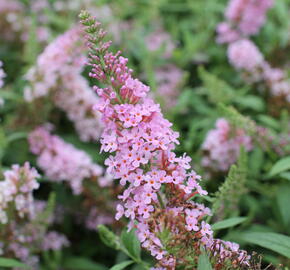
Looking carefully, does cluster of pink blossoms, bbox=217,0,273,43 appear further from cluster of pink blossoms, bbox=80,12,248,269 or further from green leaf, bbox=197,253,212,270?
green leaf, bbox=197,253,212,270

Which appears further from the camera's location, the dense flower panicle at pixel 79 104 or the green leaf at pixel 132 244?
the dense flower panicle at pixel 79 104

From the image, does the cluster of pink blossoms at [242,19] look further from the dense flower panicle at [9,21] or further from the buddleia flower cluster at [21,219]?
the buddleia flower cluster at [21,219]

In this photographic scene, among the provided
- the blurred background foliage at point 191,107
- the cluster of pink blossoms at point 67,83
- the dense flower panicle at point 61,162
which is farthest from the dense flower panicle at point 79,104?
the dense flower panicle at point 61,162

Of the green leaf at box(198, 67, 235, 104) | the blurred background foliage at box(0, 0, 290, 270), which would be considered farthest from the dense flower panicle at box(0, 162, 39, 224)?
the green leaf at box(198, 67, 235, 104)

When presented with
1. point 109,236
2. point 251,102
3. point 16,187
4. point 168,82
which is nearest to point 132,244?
point 109,236

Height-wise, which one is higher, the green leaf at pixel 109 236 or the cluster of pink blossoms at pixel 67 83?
the cluster of pink blossoms at pixel 67 83

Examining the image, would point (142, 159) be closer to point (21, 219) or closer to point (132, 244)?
point (132, 244)

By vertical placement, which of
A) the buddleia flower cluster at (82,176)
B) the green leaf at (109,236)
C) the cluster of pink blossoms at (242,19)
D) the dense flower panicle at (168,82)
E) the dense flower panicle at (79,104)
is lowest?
the green leaf at (109,236)

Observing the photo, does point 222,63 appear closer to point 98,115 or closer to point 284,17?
point 284,17
